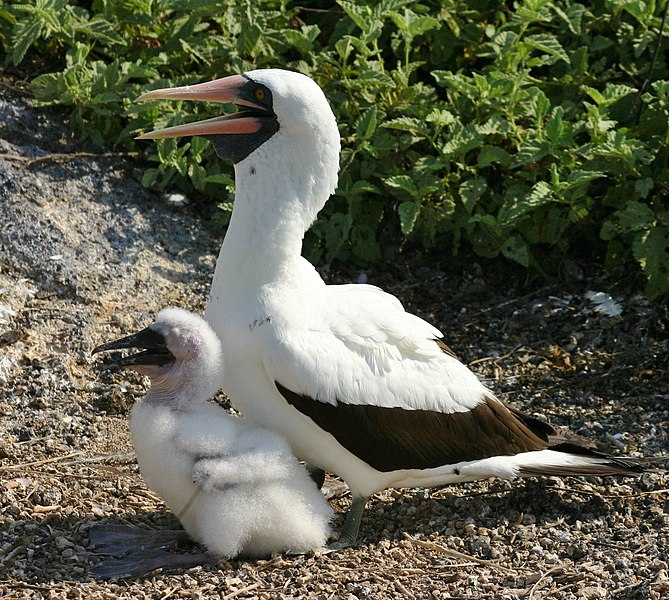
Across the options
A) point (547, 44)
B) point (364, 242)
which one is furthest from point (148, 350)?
point (547, 44)

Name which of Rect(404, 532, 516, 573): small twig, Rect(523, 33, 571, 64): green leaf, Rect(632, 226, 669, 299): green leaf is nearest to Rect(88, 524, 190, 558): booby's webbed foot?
Rect(404, 532, 516, 573): small twig

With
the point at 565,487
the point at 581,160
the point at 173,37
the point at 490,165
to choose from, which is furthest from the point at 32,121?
the point at 565,487

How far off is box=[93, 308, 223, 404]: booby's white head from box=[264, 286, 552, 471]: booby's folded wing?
0.22m

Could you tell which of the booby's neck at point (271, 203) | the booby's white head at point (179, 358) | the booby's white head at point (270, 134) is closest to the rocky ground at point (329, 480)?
the booby's white head at point (179, 358)

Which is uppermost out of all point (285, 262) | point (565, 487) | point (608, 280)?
point (285, 262)

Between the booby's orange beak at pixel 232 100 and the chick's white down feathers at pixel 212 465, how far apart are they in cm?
71

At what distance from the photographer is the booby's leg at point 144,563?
14.6 ft

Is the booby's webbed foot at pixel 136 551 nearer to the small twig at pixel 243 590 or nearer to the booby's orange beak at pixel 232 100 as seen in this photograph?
the small twig at pixel 243 590

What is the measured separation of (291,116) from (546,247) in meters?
2.62

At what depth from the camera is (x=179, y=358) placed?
15.0ft

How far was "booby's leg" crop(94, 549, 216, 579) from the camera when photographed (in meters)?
4.44

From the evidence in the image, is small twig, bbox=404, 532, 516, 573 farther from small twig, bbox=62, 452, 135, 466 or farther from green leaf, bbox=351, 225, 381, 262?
green leaf, bbox=351, 225, 381, 262

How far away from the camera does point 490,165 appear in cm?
692

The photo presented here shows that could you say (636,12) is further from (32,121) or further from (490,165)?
(32,121)
